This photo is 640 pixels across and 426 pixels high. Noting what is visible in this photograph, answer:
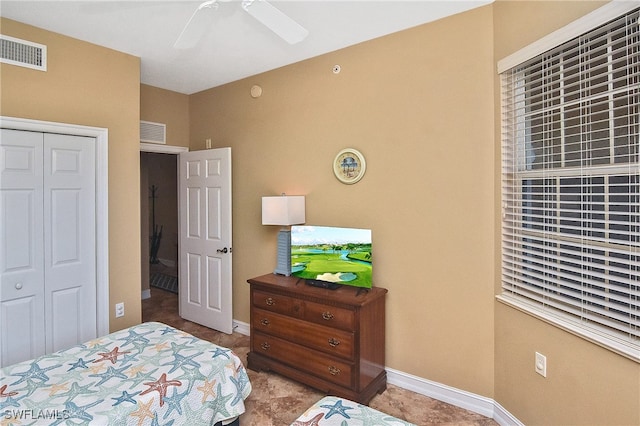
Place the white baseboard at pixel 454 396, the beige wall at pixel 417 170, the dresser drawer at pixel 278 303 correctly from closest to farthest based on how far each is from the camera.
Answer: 1. the white baseboard at pixel 454 396
2. the beige wall at pixel 417 170
3. the dresser drawer at pixel 278 303

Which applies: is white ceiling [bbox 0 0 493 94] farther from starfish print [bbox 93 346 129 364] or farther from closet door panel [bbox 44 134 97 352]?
starfish print [bbox 93 346 129 364]

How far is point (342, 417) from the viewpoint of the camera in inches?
61.6

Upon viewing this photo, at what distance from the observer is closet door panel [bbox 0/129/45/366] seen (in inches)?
100

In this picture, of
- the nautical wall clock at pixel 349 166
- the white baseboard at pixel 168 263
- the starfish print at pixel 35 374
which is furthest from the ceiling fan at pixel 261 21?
the white baseboard at pixel 168 263

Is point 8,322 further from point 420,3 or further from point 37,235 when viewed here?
point 420,3

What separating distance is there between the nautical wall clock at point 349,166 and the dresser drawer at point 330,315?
110 cm

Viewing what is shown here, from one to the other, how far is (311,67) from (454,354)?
2743mm

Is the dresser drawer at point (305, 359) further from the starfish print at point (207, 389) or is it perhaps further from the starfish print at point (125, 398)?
the starfish print at point (125, 398)

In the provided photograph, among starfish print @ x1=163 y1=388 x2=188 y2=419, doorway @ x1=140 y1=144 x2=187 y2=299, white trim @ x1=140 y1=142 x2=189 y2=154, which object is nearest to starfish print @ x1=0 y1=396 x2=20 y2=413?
starfish print @ x1=163 y1=388 x2=188 y2=419

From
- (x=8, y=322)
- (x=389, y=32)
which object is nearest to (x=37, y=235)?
(x=8, y=322)

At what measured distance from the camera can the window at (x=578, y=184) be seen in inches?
60.9

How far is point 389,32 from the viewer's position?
276cm

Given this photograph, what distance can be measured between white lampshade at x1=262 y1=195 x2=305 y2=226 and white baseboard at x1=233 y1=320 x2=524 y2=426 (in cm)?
151

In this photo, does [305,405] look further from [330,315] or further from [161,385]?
[161,385]
